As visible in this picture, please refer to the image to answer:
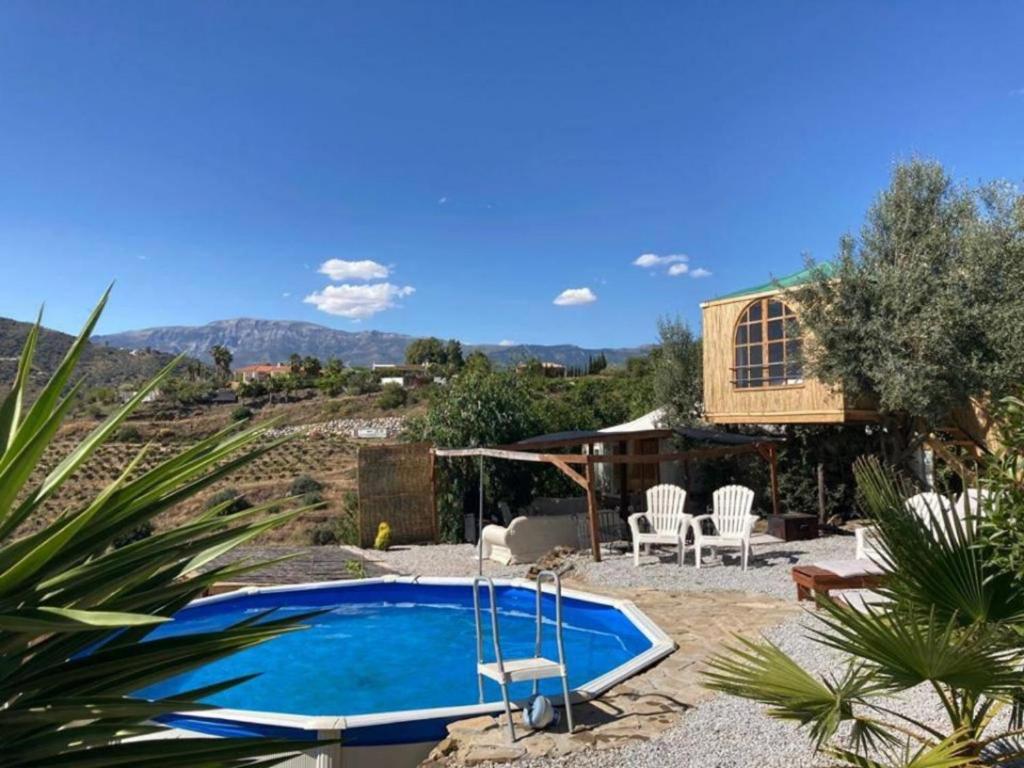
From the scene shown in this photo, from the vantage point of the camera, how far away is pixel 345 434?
43.0 metres

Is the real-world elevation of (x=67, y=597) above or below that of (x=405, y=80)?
below

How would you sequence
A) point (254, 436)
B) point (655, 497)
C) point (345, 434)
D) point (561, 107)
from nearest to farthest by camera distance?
point (254, 436) < point (655, 497) < point (561, 107) < point (345, 434)

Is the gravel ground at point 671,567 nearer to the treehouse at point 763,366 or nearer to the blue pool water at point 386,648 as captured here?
the blue pool water at point 386,648

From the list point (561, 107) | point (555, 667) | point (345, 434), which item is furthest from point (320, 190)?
point (555, 667)

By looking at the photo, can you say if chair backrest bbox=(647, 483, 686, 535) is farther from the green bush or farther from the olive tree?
the green bush

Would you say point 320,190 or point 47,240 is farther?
point 320,190

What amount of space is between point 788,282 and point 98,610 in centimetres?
1488

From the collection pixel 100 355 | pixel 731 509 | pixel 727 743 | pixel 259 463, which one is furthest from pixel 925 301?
pixel 100 355

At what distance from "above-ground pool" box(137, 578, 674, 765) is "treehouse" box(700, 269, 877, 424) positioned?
6.91 m

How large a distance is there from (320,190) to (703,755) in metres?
29.6

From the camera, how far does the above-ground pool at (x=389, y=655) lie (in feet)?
18.6

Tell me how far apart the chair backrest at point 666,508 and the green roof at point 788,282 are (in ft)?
16.0

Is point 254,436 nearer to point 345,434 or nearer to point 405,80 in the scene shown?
point 405,80

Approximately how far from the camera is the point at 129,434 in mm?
34875
